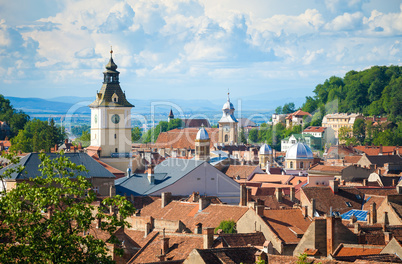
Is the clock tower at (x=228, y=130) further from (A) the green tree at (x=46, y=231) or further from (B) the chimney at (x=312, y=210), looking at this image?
(A) the green tree at (x=46, y=231)

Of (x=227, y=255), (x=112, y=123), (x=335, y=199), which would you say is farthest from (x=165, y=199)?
(x=112, y=123)

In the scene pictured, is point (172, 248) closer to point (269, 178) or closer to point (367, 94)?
point (269, 178)

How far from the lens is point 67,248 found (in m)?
20.4

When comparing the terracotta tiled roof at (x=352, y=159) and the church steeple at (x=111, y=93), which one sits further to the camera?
the terracotta tiled roof at (x=352, y=159)

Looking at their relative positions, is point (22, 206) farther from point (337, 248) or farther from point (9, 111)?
point (9, 111)

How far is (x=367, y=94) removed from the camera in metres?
176

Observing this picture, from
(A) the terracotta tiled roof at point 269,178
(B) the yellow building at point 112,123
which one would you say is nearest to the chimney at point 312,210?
(A) the terracotta tiled roof at point 269,178

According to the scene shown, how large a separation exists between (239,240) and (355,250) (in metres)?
5.35

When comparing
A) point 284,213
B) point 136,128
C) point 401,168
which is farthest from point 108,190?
point 136,128

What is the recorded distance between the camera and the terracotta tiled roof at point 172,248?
29719 millimetres

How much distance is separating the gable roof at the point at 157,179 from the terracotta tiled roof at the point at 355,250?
29.6 meters

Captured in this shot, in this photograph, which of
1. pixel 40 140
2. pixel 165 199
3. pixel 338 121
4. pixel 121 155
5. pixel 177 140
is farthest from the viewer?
pixel 338 121

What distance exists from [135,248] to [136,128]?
502 ft

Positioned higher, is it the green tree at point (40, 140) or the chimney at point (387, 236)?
the green tree at point (40, 140)
